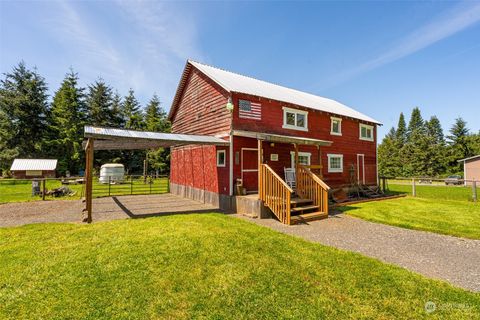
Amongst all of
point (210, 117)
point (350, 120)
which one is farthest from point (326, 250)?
point (350, 120)

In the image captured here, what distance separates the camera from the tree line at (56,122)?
3145cm

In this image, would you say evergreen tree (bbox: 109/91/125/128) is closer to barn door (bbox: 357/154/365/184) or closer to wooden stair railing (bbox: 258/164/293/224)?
barn door (bbox: 357/154/365/184)

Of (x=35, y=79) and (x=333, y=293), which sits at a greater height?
(x=35, y=79)

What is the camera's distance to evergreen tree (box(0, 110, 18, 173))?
98.8ft

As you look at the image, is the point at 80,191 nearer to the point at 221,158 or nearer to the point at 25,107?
the point at 221,158

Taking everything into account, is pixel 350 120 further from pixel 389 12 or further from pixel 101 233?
pixel 101 233

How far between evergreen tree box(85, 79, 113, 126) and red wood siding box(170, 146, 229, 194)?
2519cm

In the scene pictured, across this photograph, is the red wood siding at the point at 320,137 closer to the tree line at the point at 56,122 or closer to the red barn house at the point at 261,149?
the red barn house at the point at 261,149

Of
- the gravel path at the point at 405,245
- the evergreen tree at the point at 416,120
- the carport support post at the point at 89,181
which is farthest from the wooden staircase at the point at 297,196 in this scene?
the evergreen tree at the point at 416,120

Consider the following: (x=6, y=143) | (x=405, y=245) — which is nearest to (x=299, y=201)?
(x=405, y=245)

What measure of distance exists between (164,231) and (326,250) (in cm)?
403

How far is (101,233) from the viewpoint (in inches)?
239

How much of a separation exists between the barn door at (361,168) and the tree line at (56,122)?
976 inches

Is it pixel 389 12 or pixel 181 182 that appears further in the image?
pixel 181 182
